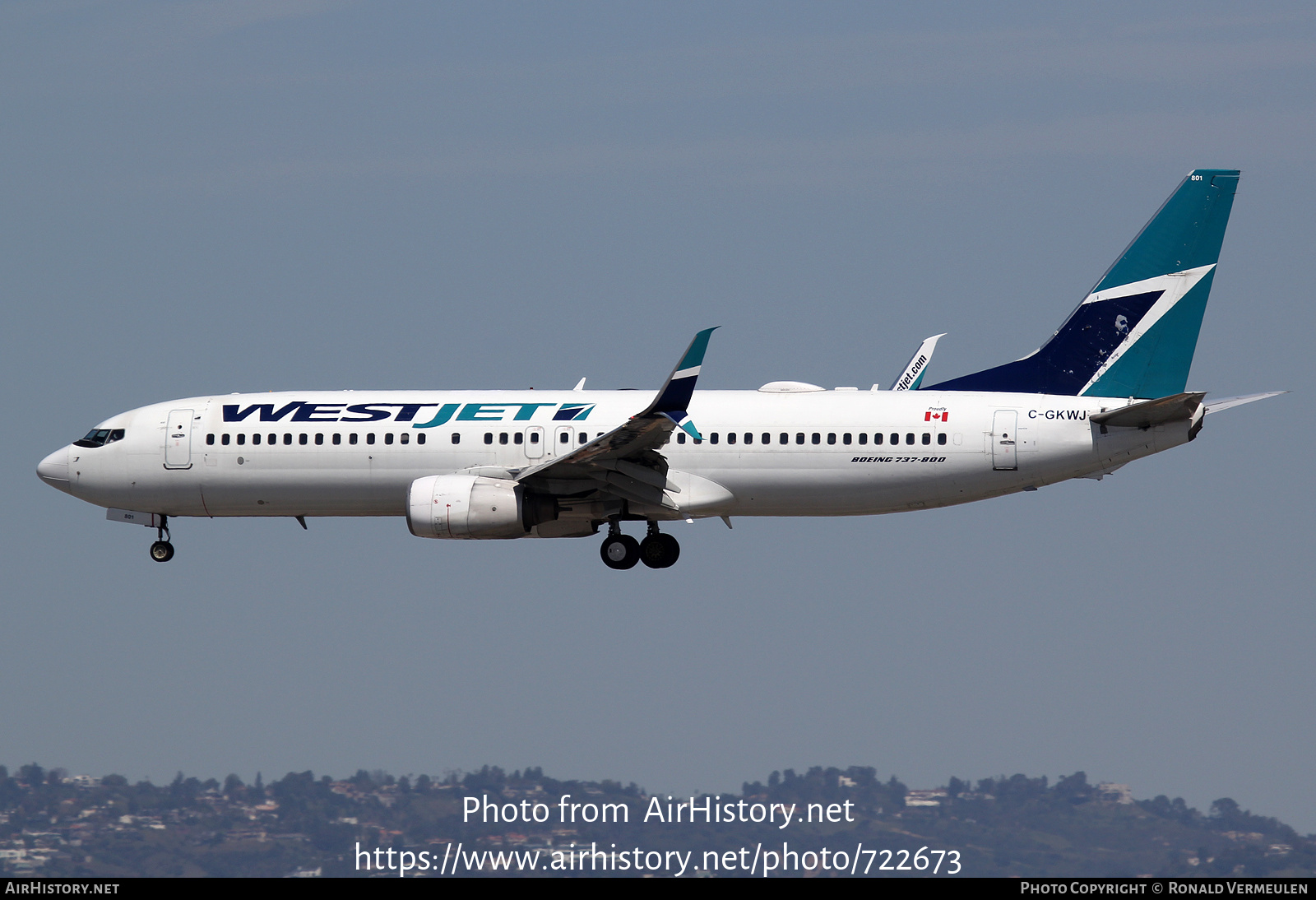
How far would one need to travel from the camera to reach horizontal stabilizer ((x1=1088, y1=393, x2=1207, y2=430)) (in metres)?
44.7

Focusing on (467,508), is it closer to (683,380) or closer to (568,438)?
(568,438)

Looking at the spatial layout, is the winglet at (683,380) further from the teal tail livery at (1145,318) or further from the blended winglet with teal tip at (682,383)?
the teal tail livery at (1145,318)

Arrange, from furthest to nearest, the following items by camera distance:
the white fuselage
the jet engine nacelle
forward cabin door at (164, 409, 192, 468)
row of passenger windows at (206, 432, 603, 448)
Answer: forward cabin door at (164, 409, 192, 468) < row of passenger windows at (206, 432, 603, 448) < the white fuselage < the jet engine nacelle

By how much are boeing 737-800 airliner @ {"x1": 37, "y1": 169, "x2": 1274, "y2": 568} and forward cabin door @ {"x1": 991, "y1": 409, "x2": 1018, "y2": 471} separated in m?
0.05

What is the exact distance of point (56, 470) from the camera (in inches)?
2029

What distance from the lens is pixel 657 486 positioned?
155 feet

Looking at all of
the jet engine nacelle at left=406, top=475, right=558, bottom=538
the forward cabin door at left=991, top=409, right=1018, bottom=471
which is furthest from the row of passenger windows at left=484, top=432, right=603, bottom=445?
the forward cabin door at left=991, top=409, right=1018, bottom=471

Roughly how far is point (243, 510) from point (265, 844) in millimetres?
20979

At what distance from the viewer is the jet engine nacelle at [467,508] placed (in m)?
46.4

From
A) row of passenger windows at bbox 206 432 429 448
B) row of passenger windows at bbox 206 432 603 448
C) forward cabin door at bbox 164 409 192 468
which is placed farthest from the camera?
forward cabin door at bbox 164 409 192 468

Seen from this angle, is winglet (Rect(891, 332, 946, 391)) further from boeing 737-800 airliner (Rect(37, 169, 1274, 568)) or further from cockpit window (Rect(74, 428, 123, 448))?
cockpit window (Rect(74, 428, 123, 448))

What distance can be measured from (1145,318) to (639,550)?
15.2 m

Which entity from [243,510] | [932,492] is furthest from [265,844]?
[932,492]
